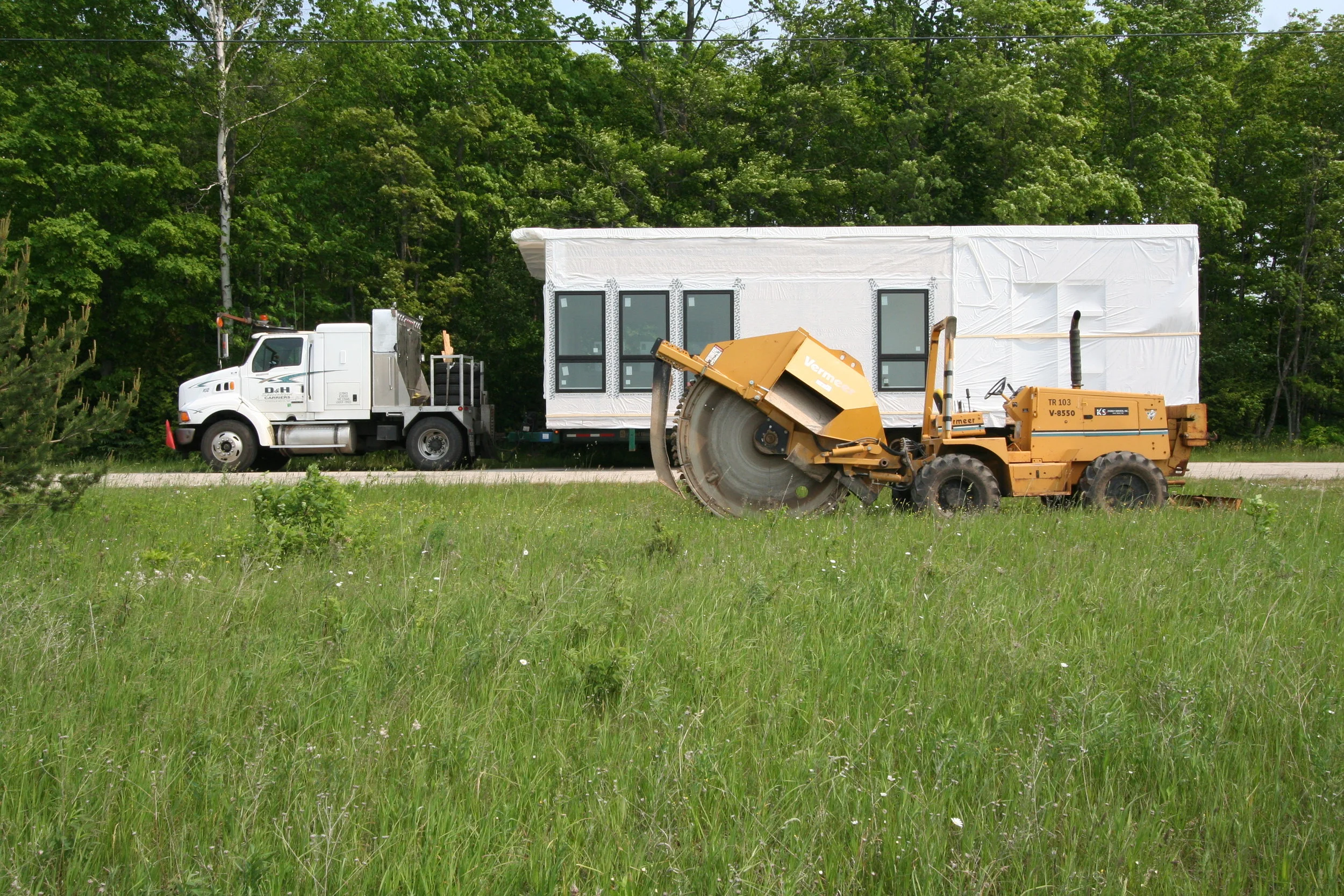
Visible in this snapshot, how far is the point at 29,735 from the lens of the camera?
10.6 ft

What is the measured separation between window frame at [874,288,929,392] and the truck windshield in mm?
10004

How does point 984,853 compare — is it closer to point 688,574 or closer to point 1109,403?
point 688,574

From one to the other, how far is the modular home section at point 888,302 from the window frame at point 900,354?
0.08ft

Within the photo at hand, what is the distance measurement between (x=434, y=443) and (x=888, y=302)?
26.8 ft

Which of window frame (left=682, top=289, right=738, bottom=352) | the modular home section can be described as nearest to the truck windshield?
the modular home section

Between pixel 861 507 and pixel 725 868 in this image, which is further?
pixel 861 507

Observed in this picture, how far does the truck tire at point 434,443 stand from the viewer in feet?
58.1

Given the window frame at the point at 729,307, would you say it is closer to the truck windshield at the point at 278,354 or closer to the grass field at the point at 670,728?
the truck windshield at the point at 278,354

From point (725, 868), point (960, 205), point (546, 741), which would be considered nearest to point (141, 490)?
point (546, 741)

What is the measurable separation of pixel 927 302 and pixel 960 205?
32.5ft

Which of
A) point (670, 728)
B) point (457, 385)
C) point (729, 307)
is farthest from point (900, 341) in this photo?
point (670, 728)

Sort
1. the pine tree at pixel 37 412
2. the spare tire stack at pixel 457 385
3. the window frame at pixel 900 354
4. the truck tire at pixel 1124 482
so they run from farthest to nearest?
the spare tire stack at pixel 457 385
the window frame at pixel 900 354
the truck tire at pixel 1124 482
the pine tree at pixel 37 412

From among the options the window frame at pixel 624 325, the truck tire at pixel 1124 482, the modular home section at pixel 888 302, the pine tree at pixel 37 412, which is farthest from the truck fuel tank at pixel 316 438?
the truck tire at pixel 1124 482

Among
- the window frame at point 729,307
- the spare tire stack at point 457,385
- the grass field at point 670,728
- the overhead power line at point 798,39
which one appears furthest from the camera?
the overhead power line at point 798,39
